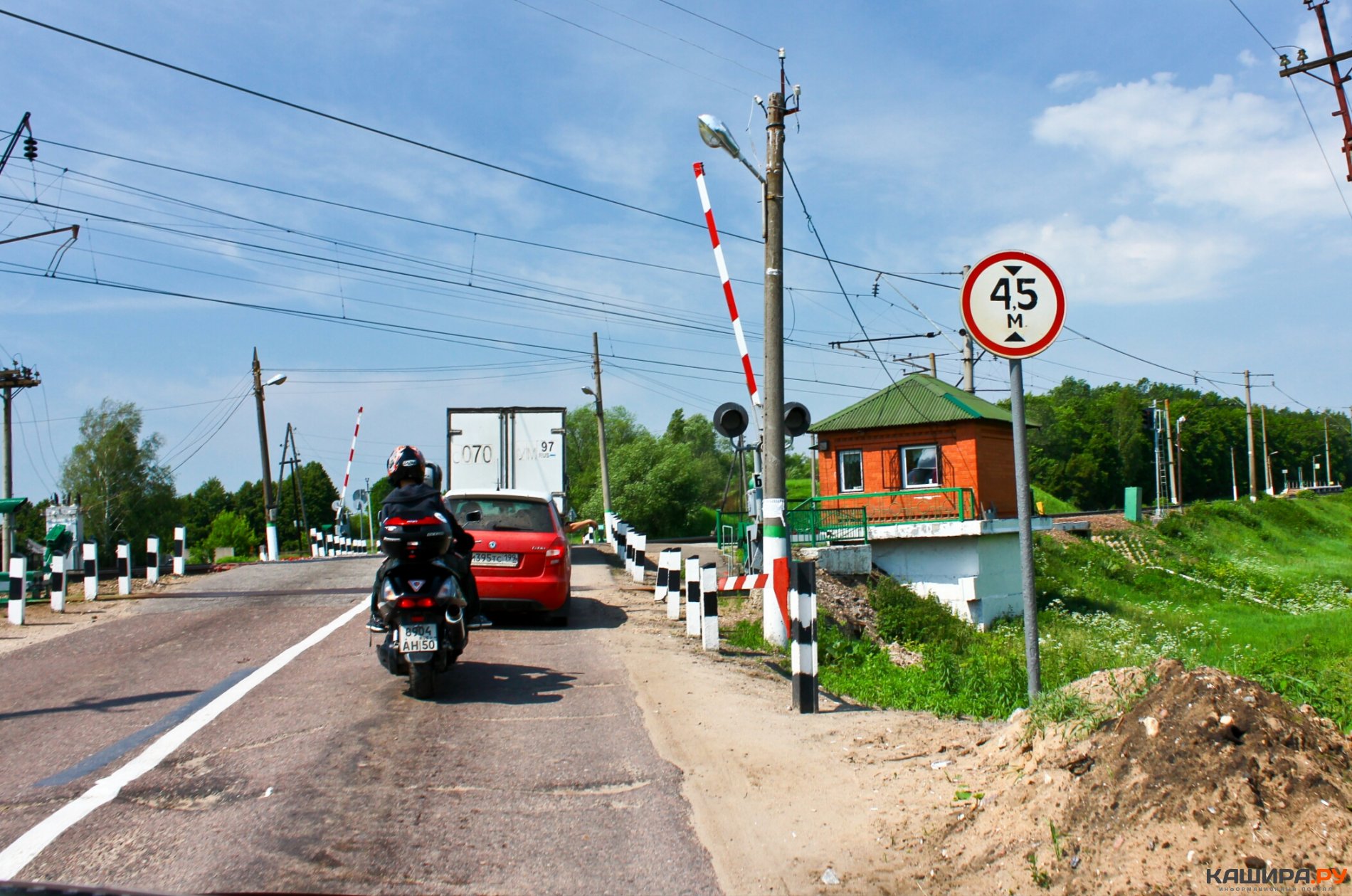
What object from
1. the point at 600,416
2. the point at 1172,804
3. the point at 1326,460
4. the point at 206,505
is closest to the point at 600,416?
the point at 600,416

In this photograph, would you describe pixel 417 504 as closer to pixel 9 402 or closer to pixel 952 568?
pixel 952 568

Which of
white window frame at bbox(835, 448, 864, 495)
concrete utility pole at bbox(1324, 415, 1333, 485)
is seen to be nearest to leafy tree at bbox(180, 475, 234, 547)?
white window frame at bbox(835, 448, 864, 495)

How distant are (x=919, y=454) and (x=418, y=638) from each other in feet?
84.3

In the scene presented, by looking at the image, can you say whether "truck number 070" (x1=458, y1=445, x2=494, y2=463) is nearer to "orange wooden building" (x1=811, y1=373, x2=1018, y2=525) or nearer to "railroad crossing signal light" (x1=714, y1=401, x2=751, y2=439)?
"railroad crossing signal light" (x1=714, y1=401, x2=751, y2=439)

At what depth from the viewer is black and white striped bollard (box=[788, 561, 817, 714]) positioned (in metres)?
6.91

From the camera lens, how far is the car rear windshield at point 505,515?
37.0 feet

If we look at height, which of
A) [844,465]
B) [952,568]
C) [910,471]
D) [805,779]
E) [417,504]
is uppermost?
[844,465]

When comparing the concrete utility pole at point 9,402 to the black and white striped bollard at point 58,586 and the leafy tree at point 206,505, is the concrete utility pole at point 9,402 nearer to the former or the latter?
the black and white striped bollard at point 58,586

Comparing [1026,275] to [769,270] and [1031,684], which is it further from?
[769,270]

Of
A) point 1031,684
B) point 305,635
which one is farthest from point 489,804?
point 305,635

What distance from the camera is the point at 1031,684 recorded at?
18.7 ft

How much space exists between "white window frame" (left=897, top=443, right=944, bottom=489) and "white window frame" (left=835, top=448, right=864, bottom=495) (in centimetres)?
136

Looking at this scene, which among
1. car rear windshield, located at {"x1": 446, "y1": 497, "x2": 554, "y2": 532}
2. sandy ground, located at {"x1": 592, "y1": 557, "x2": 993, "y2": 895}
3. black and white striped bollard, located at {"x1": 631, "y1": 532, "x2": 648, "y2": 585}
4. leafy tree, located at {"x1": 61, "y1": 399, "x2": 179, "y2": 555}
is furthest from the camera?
leafy tree, located at {"x1": 61, "y1": 399, "x2": 179, "y2": 555}

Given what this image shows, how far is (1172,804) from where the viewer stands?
12.1 feet
